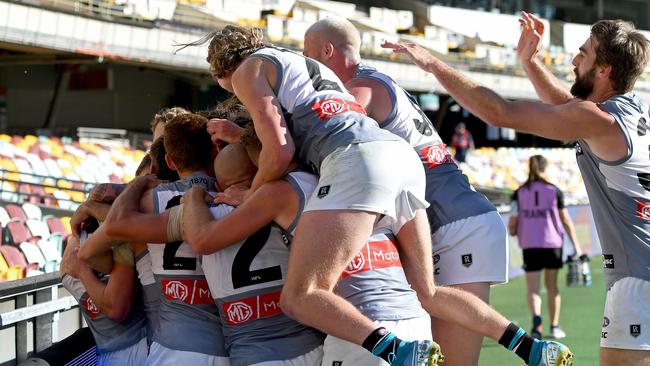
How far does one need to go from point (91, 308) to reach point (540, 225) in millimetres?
6683

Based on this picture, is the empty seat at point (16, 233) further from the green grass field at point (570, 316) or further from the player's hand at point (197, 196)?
the player's hand at point (197, 196)

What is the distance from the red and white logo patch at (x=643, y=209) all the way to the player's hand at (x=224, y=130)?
1.53m

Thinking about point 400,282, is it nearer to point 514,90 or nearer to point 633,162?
point 633,162

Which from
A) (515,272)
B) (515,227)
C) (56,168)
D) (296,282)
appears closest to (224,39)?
(296,282)

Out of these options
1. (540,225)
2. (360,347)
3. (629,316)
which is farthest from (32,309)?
(540,225)

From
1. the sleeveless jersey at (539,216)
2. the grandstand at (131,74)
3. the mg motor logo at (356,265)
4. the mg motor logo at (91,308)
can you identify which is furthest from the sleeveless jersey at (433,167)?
the sleeveless jersey at (539,216)

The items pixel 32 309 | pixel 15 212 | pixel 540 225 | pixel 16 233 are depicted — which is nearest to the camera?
pixel 32 309

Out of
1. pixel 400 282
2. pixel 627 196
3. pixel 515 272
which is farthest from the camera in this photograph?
pixel 515 272

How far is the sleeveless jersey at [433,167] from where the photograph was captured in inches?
158

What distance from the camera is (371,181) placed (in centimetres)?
310

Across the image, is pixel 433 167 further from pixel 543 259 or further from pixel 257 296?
pixel 543 259

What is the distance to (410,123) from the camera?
4066 millimetres

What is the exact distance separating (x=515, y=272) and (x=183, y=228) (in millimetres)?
12010

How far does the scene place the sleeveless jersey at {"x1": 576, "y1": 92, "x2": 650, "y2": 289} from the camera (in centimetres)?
375
